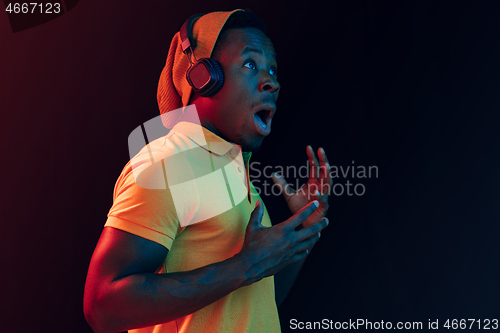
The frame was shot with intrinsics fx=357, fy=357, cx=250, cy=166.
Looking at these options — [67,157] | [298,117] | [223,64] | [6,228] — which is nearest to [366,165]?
[298,117]

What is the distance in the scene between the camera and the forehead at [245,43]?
1169mm

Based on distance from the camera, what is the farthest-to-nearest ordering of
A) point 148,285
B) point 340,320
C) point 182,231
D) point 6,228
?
point 340,320, point 6,228, point 182,231, point 148,285

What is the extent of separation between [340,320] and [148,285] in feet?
4.05

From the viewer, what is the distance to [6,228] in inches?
62.7

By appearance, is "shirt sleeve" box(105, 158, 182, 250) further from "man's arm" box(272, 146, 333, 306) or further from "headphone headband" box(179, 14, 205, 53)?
"man's arm" box(272, 146, 333, 306)

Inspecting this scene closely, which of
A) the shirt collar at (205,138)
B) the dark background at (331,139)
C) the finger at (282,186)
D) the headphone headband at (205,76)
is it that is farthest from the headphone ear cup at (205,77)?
the dark background at (331,139)

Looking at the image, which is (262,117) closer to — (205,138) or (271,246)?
(205,138)

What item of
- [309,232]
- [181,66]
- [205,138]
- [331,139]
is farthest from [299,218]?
[331,139]

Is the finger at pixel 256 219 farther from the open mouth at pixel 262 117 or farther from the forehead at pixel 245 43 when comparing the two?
the forehead at pixel 245 43

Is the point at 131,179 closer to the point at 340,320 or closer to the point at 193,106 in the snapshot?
the point at 193,106

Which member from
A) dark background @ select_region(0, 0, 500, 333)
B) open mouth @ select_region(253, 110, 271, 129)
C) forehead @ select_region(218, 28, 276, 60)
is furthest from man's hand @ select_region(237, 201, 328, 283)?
dark background @ select_region(0, 0, 500, 333)

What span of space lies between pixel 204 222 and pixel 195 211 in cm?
5

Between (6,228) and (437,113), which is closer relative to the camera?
(6,228)

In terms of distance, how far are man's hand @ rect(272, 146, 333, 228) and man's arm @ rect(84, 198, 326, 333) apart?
1.51 feet
